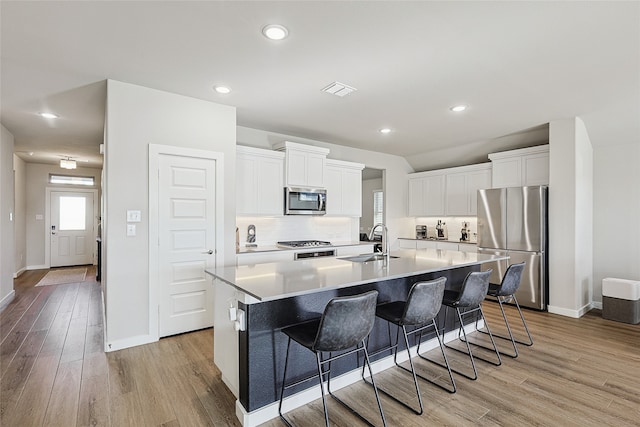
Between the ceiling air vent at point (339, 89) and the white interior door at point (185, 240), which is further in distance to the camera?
the white interior door at point (185, 240)

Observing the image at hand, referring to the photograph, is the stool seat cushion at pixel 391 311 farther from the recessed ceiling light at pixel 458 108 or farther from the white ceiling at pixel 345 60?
the recessed ceiling light at pixel 458 108

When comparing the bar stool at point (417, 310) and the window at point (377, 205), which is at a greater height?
the window at point (377, 205)

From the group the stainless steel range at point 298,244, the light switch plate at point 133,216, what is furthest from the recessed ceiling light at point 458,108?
the light switch plate at point 133,216

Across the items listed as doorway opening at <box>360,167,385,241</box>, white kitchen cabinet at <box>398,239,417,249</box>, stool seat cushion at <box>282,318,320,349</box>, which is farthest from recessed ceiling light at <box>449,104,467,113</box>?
doorway opening at <box>360,167,385,241</box>

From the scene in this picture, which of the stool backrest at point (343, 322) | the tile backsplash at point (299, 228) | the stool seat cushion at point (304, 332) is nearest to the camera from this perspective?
the stool backrest at point (343, 322)

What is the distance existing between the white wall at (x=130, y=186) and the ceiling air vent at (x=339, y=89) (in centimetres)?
163

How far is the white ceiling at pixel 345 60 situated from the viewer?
2.09 m

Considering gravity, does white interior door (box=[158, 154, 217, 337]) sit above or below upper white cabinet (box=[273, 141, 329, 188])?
below

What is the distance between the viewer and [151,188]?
3.31m

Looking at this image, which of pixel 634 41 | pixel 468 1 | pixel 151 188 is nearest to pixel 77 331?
pixel 151 188

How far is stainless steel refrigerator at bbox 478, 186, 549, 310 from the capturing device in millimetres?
4445

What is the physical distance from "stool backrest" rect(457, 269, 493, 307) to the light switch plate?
3.20 metres

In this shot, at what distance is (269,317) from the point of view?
2129 millimetres

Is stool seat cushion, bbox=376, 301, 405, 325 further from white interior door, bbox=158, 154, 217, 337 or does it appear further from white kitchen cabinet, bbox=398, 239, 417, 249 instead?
white kitchen cabinet, bbox=398, 239, 417, 249
